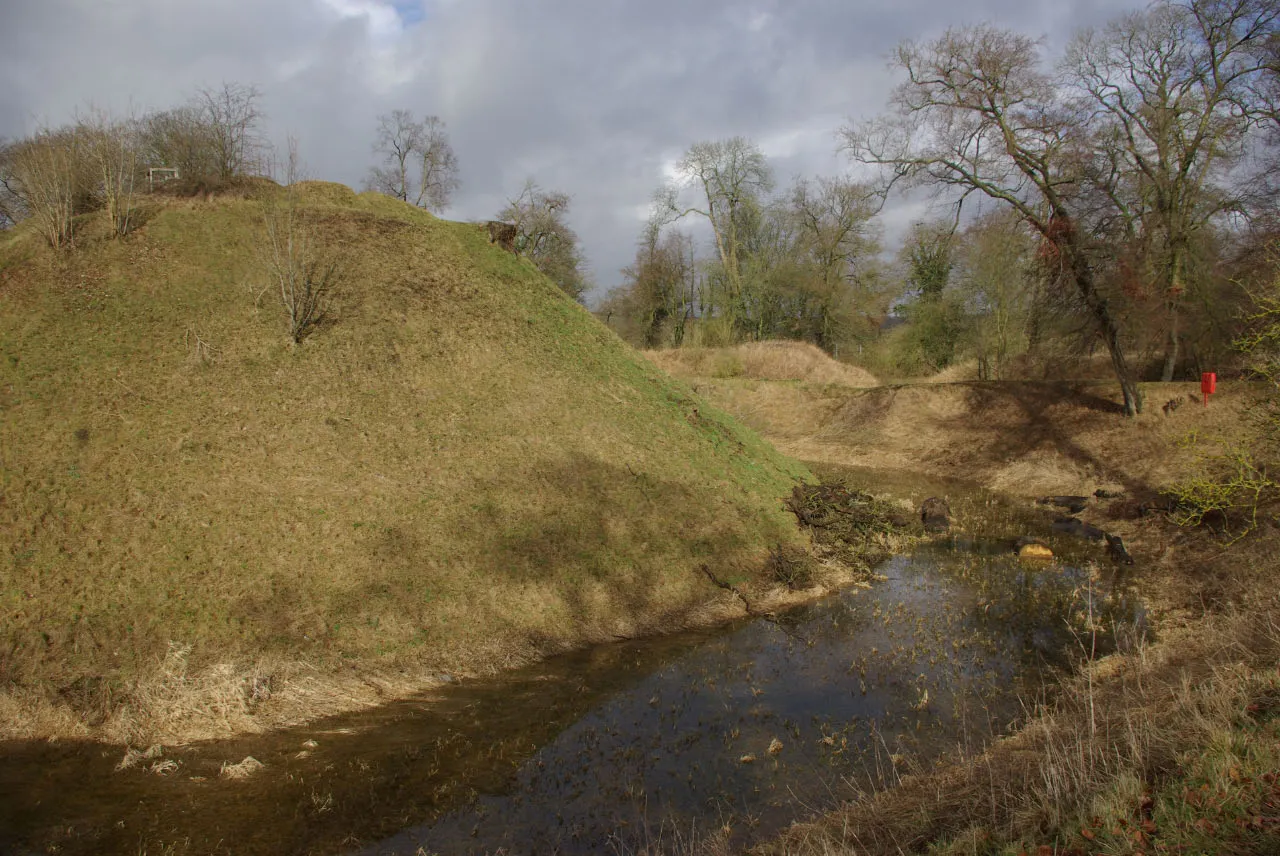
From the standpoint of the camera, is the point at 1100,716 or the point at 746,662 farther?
the point at 746,662

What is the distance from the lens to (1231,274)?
2339cm

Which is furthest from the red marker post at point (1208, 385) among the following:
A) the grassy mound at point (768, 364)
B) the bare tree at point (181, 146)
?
the bare tree at point (181, 146)

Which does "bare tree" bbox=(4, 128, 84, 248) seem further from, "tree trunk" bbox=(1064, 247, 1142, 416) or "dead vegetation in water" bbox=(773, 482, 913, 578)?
"tree trunk" bbox=(1064, 247, 1142, 416)

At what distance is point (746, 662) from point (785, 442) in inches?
968

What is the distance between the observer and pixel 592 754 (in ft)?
27.3

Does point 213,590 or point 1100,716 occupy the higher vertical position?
point 213,590

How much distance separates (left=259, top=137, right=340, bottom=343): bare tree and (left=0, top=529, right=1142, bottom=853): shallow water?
32.2 ft

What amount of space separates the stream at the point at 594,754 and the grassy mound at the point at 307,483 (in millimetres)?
932

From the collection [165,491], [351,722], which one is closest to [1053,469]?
[351,722]

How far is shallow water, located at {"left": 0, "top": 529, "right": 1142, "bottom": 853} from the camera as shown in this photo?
6781mm

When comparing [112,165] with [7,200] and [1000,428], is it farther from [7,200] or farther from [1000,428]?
[1000,428]

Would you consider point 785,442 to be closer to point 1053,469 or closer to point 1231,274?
point 1053,469

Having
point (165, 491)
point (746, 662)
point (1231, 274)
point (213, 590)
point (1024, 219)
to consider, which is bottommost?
point (746, 662)

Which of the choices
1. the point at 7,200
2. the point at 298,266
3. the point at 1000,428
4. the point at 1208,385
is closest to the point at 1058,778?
the point at 298,266
